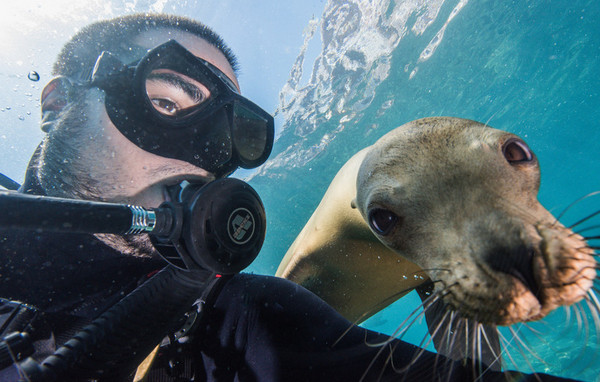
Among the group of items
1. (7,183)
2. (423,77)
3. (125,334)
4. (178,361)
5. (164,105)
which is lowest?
(7,183)

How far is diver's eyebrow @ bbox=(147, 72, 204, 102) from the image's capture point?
2.41 metres

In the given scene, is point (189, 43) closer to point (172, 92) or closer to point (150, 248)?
point (172, 92)

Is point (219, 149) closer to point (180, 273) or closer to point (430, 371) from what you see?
point (180, 273)

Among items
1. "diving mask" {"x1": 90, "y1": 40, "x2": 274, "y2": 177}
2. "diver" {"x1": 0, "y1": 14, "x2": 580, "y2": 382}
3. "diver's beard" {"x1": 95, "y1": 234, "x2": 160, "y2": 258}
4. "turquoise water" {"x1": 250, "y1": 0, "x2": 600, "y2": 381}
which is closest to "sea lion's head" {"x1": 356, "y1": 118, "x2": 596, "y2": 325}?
"diver" {"x1": 0, "y1": 14, "x2": 580, "y2": 382}

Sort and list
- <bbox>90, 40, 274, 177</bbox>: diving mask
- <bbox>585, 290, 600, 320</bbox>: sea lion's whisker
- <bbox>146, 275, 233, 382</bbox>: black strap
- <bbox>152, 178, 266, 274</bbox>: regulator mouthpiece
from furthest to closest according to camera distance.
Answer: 1. <bbox>90, 40, 274, 177</bbox>: diving mask
2. <bbox>152, 178, 266, 274</bbox>: regulator mouthpiece
3. <bbox>146, 275, 233, 382</bbox>: black strap
4. <bbox>585, 290, 600, 320</bbox>: sea lion's whisker

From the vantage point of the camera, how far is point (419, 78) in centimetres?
1519

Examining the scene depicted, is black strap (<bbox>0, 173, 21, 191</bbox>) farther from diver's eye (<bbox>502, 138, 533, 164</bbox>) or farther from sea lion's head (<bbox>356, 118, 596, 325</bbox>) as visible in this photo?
diver's eye (<bbox>502, 138, 533, 164</bbox>)

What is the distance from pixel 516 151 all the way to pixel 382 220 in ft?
2.65

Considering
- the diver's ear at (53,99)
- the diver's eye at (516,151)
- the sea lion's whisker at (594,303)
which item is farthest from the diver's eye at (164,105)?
the sea lion's whisker at (594,303)

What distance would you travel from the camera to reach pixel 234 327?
1.80 meters

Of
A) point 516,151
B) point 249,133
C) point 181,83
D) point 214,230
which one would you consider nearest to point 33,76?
point 181,83

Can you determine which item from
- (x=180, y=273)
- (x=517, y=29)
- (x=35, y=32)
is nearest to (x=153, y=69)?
(x=180, y=273)

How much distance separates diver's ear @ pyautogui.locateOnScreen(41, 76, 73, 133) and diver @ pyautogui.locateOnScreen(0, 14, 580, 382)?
0.4 inches

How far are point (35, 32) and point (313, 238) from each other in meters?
8.18
